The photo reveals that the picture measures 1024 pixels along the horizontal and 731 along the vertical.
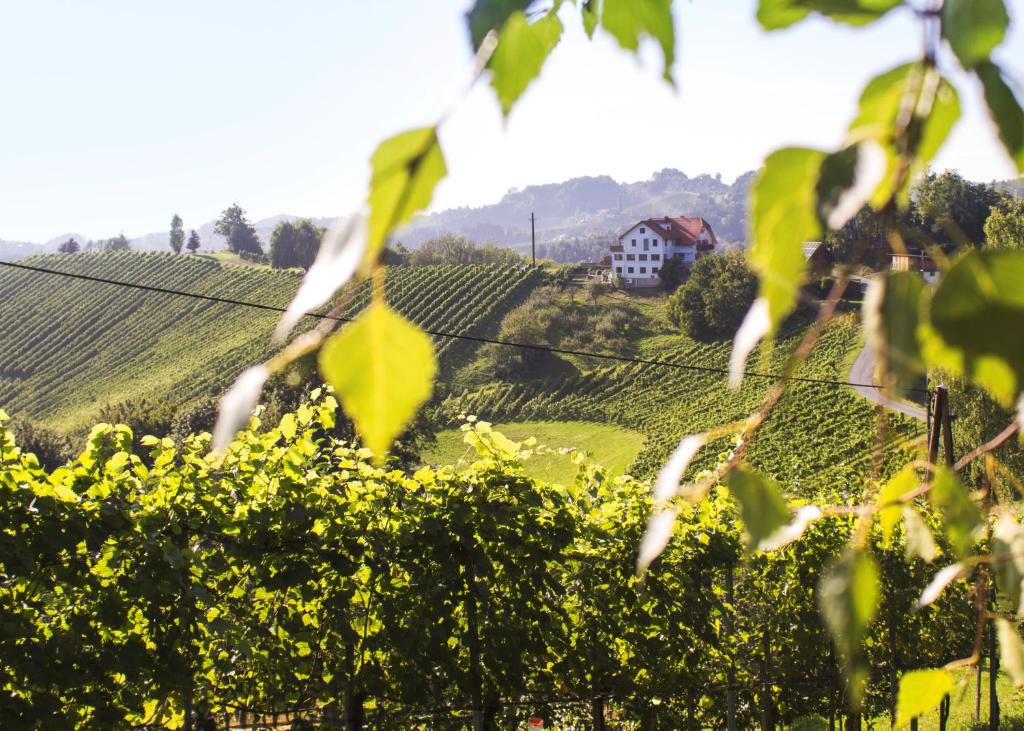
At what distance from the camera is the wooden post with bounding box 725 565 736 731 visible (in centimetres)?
428

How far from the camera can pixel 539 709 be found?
4.09 m

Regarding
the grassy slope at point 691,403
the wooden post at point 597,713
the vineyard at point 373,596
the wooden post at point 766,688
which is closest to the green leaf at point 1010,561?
the vineyard at point 373,596

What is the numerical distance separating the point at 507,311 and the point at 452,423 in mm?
8859

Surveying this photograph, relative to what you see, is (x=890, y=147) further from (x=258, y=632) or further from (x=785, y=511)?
(x=258, y=632)

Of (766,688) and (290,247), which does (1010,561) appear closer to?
(766,688)

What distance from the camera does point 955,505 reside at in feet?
1.50

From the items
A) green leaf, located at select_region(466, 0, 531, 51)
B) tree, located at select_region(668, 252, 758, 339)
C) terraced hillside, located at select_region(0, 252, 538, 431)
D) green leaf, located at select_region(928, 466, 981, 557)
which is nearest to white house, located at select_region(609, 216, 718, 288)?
terraced hillside, located at select_region(0, 252, 538, 431)

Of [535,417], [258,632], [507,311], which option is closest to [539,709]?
[258,632]

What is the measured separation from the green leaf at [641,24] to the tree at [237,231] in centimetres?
6954

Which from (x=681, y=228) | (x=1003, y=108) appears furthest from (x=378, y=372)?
(x=681, y=228)

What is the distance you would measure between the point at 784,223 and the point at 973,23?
15cm

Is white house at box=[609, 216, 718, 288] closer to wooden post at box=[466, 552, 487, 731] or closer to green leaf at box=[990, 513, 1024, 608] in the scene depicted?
wooden post at box=[466, 552, 487, 731]

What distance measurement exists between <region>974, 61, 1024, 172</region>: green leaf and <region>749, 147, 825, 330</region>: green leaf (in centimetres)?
13

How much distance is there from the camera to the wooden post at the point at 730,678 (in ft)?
14.0
